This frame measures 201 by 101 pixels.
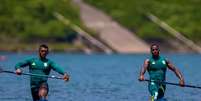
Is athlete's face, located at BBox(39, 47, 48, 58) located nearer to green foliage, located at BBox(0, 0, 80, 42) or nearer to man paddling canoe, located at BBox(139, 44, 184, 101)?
Answer: man paddling canoe, located at BBox(139, 44, 184, 101)

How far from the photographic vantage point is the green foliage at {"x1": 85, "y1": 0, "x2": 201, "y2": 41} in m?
147

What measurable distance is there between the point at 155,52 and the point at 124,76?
33.4 metres

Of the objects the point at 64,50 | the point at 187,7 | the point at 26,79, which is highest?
the point at 187,7

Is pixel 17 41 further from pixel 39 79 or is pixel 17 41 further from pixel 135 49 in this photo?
pixel 39 79

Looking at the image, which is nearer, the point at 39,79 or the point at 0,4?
the point at 39,79

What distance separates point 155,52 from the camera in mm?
34188

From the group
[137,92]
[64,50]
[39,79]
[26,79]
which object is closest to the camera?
[39,79]

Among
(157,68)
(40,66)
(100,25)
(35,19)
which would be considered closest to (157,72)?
(157,68)

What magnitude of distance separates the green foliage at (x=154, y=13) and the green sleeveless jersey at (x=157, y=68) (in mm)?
110110

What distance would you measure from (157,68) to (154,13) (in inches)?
4519

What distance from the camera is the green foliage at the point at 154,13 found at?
5778 inches

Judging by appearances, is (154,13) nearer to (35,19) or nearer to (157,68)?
(35,19)

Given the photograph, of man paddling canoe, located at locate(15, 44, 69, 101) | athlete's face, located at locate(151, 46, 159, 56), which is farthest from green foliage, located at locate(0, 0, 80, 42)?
athlete's face, located at locate(151, 46, 159, 56)

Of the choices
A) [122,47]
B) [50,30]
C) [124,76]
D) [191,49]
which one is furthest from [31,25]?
[124,76]
